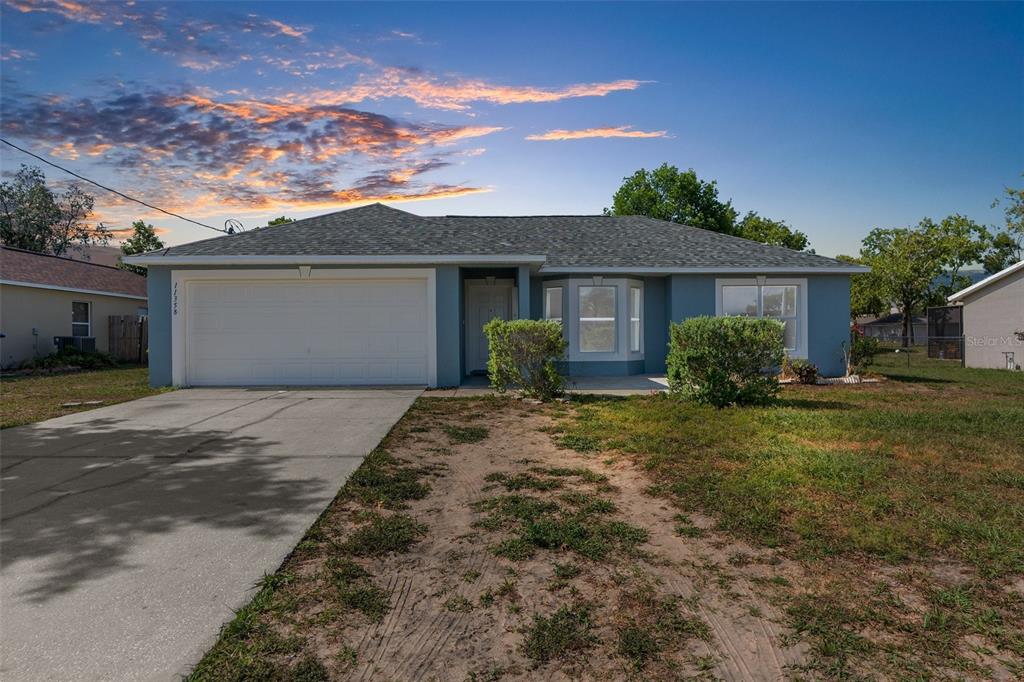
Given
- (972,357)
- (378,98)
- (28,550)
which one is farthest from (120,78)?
(972,357)

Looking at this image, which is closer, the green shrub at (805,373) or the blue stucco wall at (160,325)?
the blue stucco wall at (160,325)

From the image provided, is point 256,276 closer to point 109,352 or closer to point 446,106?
point 446,106

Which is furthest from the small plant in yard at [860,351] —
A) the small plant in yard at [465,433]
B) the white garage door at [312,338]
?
the small plant in yard at [465,433]

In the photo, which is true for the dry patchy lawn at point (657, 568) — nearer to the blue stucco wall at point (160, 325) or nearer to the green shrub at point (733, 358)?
the green shrub at point (733, 358)

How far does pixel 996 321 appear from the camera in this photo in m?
18.7

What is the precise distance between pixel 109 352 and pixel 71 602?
74.1ft

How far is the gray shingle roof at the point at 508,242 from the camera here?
40.3 ft

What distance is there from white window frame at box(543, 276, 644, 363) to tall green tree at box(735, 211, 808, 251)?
3647 centimetres

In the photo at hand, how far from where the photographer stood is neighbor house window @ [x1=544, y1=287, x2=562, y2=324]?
14289 mm

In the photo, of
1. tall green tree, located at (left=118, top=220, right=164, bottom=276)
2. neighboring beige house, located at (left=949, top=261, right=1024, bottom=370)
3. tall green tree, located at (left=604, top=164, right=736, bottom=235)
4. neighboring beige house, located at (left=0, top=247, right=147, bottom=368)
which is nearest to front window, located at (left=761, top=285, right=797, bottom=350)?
neighboring beige house, located at (left=949, top=261, right=1024, bottom=370)

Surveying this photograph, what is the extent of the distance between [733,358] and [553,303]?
19.8 feet

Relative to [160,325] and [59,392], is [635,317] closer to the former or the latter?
[160,325]

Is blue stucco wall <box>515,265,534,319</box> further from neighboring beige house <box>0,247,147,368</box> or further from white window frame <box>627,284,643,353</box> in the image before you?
neighboring beige house <box>0,247,147,368</box>

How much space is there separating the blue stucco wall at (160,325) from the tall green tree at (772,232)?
43718mm
